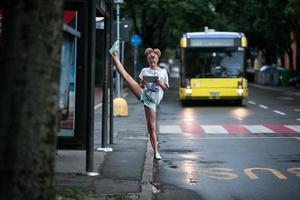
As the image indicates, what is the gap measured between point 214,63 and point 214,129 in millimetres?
9647

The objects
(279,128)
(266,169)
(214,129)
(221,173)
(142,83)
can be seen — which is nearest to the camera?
(221,173)

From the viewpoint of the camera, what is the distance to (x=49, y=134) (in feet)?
15.5

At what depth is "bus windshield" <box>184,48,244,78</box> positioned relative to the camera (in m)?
26.0

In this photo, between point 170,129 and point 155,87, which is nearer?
point 155,87

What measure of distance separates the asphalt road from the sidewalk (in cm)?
31

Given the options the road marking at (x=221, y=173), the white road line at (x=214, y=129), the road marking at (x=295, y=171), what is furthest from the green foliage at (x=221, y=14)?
the road marking at (x=221, y=173)

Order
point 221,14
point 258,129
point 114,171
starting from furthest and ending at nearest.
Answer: point 221,14 → point 258,129 → point 114,171

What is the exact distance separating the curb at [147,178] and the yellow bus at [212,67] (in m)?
14.2

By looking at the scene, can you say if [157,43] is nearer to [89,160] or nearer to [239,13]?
[239,13]

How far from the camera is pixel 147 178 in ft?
29.0

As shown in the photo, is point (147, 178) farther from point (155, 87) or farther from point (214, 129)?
point (214, 129)

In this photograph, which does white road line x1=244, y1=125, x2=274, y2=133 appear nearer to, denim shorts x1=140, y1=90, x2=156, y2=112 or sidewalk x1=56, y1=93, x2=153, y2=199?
sidewalk x1=56, y1=93, x2=153, y2=199

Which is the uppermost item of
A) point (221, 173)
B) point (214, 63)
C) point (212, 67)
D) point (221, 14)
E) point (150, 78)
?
point (221, 14)

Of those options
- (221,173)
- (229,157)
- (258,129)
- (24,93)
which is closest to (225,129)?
(258,129)
